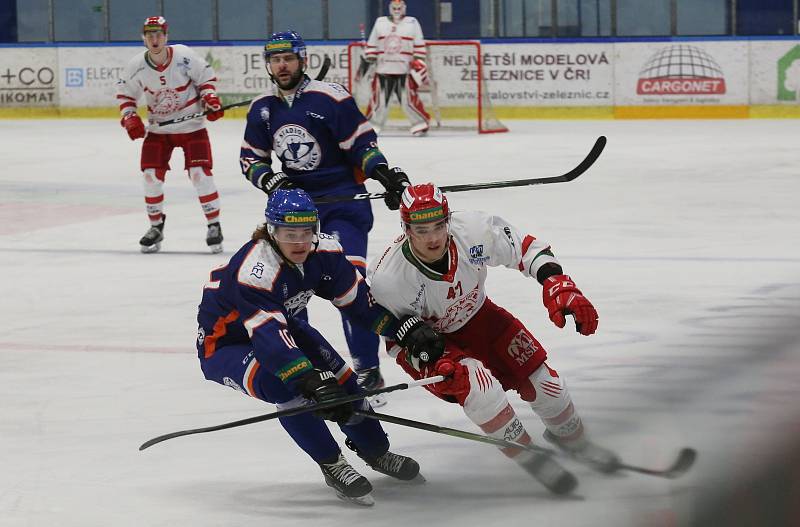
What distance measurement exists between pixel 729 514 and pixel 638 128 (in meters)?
14.5

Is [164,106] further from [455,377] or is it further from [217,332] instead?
[455,377]

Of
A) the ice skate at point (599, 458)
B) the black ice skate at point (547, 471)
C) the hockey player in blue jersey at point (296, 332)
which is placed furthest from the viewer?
the hockey player in blue jersey at point (296, 332)

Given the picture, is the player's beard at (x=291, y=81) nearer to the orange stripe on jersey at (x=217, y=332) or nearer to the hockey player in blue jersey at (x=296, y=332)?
the hockey player in blue jersey at (x=296, y=332)

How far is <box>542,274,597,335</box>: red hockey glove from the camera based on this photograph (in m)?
2.98

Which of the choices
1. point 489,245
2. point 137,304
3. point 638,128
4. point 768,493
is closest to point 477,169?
point 638,128

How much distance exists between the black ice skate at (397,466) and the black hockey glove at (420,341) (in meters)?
0.23

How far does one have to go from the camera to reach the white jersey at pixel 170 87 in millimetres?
7574

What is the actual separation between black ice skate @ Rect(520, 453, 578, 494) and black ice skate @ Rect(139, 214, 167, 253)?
16.6 feet

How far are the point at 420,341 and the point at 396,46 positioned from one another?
12.3 meters

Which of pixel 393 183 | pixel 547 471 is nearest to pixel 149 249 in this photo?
pixel 393 183

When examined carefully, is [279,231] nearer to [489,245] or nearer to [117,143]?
[489,245]

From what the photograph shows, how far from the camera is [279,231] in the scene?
3023mm

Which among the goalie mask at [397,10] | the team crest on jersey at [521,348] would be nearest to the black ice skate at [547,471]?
the team crest on jersey at [521,348]

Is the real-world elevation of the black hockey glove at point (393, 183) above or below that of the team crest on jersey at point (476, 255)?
above
